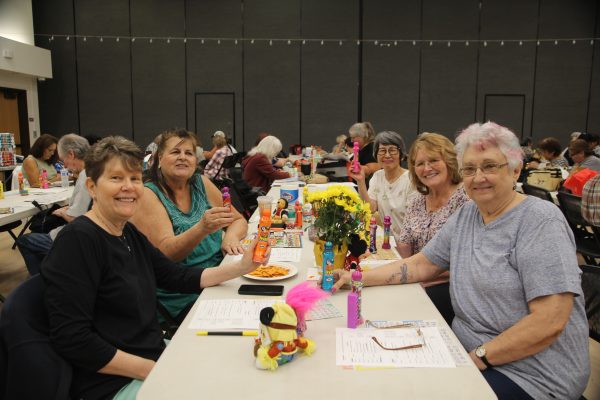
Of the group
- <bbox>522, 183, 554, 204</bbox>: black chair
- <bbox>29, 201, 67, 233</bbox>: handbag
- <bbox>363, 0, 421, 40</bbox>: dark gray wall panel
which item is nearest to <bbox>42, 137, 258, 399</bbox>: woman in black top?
<bbox>29, 201, 67, 233</bbox>: handbag

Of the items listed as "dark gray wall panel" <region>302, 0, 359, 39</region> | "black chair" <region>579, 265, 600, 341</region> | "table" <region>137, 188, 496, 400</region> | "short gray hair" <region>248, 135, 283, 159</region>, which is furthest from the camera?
"dark gray wall panel" <region>302, 0, 359, 39</region>

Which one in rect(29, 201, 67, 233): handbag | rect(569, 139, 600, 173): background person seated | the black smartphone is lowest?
rect(29, 201, 67, 233): handbag

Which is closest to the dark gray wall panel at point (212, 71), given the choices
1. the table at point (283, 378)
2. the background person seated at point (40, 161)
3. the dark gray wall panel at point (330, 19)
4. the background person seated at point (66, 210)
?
the dark gray wall panel at point (330, 19)

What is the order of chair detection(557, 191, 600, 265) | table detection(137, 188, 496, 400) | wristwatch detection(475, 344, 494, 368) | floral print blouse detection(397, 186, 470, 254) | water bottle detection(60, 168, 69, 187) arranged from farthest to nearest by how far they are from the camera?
water bottle detection(60, 168, 69, 187) → chair detection(557, 191, 600, 265) → floral print blouse detection(397, 186, 470, 254) → wristwatch detection(475, 344, 494, 368) → table detection(137, 188, 496, 400)

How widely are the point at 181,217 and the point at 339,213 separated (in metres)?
0.96

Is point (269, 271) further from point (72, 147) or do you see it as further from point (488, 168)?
point (72, 147)

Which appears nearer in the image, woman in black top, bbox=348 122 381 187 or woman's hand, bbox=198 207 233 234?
woman's hand, bbox=198 207 233 234

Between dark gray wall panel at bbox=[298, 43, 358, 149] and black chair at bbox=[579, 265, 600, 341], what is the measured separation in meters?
9.50

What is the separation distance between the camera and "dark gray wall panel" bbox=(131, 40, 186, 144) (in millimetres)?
10609

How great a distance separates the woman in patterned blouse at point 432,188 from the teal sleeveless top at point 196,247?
40.5 inches

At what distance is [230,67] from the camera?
10.7 meters

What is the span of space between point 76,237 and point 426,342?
1.08m

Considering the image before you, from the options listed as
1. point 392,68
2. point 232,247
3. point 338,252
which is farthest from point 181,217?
point 392,68

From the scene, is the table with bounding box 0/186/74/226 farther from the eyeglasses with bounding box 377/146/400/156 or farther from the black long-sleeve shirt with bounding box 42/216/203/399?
the eyeglasses with bounding box 377/146/400/156
